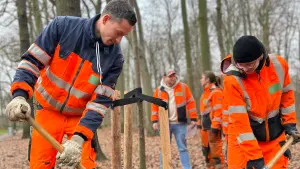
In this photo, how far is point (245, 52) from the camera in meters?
3.29

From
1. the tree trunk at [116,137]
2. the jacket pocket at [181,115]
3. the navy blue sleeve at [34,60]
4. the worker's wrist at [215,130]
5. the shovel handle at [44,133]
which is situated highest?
the navy blue sleeve at [34,60]

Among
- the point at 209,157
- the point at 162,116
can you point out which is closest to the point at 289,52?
the point at 209,157

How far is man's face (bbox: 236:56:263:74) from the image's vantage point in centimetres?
336

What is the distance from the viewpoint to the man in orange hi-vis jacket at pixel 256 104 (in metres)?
3.39

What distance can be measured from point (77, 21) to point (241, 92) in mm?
Answer: 1676

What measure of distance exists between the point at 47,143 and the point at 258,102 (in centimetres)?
199

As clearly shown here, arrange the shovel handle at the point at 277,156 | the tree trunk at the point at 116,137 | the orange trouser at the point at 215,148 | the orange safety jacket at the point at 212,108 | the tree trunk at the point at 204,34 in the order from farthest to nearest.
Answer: the tree trunk at the point at 204,34
the orange trouser at the point at 215,148
the orange safety jacket at the point at 212,108
the tree trunk at the point at 116,137
the shovel handle at the point at 277,156

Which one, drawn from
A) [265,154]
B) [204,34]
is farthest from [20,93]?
[204,34]

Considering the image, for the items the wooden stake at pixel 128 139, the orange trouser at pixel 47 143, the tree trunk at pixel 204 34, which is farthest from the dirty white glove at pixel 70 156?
the tree trunk at pixel 204 34

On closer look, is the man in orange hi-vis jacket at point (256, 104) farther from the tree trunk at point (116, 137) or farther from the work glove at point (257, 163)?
the tree trunk at point (116, 137)

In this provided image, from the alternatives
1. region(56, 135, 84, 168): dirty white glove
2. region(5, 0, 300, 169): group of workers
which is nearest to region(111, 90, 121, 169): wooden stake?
region(5, 0, 300, 169): group of workers

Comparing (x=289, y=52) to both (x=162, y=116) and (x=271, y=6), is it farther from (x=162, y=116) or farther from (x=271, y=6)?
(x=162, y=116)

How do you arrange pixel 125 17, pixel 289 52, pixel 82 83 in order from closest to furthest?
pixel 125 17 < pixel 82 83 < pixel 289 52

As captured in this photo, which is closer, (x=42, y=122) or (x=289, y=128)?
(x=42, y=122)
